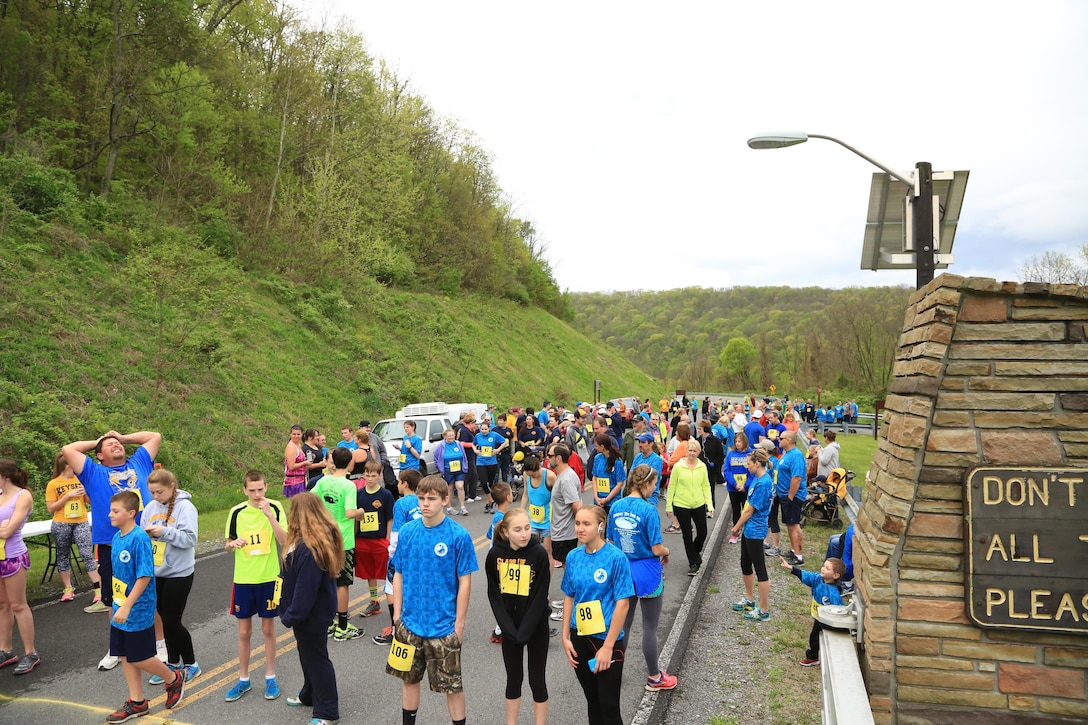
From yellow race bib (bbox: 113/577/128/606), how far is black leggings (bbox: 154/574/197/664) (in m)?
0.32

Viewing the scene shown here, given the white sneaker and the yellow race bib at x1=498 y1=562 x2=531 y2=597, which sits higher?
the yellow race bib at x1=498 y1=562 x2=531 y2=597

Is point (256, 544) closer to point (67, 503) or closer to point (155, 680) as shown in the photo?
point (155, 680)

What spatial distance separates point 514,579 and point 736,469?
7044 millimetres

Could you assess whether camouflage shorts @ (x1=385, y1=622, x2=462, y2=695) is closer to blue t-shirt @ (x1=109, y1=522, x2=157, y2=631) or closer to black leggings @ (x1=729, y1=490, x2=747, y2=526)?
blue t-shirt @ (x1=109, y1=522, x2=157, y2=631)

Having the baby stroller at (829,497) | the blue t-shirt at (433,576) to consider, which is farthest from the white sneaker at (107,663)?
the baby stroller at (829,497)

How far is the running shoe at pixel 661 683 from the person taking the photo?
18.9ft

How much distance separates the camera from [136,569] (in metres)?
4.99

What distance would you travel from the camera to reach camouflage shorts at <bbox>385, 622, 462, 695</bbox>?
4.46 metres

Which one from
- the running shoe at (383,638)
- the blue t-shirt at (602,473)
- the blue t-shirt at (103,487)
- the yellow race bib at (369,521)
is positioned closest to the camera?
the blue t-shirt at (103,487)

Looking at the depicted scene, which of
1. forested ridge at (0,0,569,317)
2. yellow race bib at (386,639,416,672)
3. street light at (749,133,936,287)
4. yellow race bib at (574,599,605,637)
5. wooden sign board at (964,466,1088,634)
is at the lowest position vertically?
yellow race bib at (386,639,416,672)

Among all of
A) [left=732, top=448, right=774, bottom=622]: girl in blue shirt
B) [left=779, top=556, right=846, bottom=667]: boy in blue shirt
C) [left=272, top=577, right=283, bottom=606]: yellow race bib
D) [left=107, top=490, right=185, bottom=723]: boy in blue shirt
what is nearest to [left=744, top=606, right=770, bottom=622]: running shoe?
[left=732, top=448, right=774, bottom=622]: girl in blue shirt

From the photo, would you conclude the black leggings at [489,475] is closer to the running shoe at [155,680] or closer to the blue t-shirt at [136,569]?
the running shoe at [155,680]

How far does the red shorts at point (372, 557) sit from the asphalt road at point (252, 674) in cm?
60

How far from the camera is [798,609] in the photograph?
789cm
